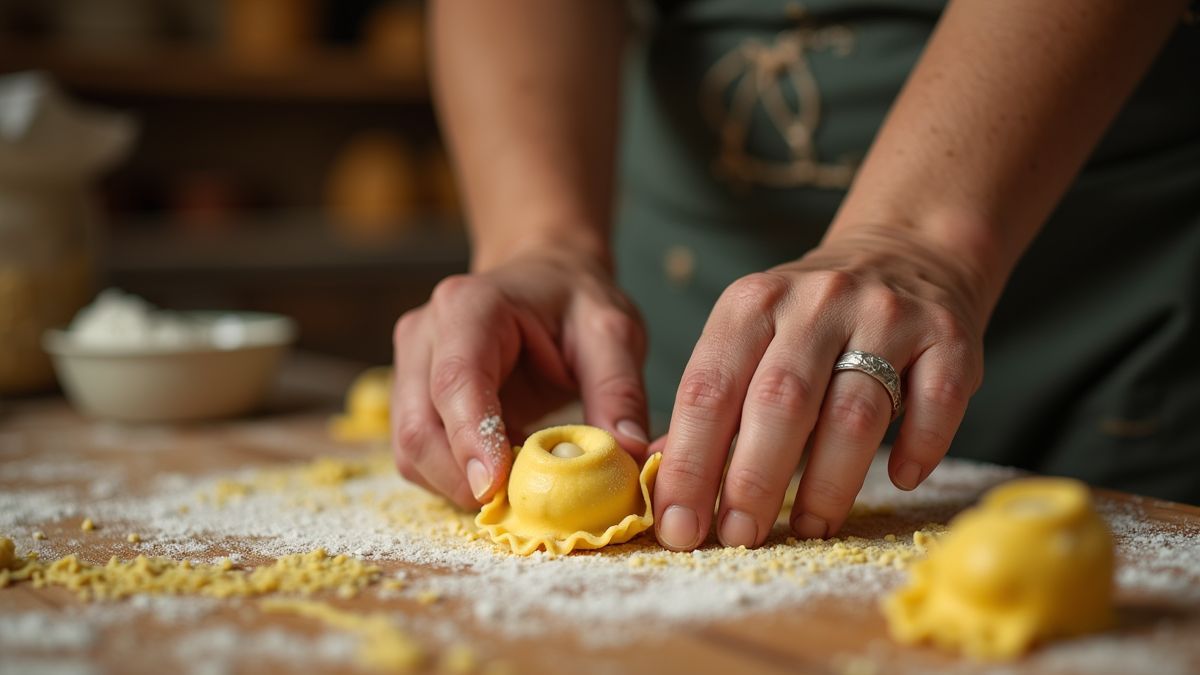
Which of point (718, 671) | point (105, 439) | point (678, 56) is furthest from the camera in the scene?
point (678, 56)

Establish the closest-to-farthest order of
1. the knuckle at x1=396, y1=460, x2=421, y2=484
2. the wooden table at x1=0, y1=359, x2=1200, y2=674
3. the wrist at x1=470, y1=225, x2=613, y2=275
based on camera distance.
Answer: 1. the wooden table at x1=0, y1=359, x2=1200, y2=674
2. the knuckle at x1=396, y1=460, x2=421, y2=484
3. the wrist at x1=470, y1=225, x2=613, y2=275

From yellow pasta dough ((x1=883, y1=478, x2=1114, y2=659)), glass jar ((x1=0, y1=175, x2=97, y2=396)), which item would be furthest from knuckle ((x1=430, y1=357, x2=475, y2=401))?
glass jar ((x1=0, y1=175, x2=97, y2=396))

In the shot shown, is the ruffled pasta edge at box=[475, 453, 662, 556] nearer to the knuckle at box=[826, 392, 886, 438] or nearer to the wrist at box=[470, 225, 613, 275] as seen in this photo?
the knuckle at box=[826, 392, 886, 438]

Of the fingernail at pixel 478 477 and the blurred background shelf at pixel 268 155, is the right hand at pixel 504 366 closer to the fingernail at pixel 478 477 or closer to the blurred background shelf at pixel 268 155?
the fingernail at pixel 478 477

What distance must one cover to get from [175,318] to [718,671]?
4.14 ft

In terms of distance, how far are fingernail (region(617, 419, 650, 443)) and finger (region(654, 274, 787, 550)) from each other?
15cm

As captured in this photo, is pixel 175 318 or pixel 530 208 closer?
pixel 530 208

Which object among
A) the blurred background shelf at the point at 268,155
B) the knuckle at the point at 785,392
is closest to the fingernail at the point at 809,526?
the knuckle at the point at 785,392

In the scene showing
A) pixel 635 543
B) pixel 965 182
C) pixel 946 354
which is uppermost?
pixel 965 182

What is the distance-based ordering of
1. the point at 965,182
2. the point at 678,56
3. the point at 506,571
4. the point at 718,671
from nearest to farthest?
the point at 718,671
the point at 506,571
the point at 965,182
the point at 678,56

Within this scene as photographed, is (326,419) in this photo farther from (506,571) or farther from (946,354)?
(946,354)

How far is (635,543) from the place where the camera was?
86 cm

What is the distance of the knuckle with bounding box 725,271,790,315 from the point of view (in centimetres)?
81

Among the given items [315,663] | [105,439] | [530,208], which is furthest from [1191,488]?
[105,439]
